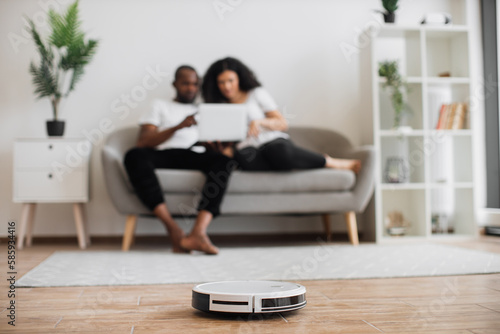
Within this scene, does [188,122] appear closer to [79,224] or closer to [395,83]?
[79,224]

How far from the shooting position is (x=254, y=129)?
288cm

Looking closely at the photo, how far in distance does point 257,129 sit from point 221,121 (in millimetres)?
217

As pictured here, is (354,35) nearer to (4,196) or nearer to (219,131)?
(219,131)

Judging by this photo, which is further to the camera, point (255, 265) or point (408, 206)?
point (408, 206)

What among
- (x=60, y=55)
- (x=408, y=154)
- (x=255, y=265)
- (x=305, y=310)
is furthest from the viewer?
(x=408, y=154)

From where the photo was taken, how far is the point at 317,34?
11.9 feet

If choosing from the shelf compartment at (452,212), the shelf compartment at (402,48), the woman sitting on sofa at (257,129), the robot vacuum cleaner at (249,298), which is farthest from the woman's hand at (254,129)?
the robot vacuum cleaner at (249,298)

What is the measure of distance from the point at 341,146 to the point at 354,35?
2.72 ft

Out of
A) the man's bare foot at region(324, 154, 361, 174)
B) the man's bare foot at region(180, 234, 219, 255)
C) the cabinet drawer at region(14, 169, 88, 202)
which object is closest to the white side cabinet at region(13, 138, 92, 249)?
the cabinet drawer at region(14, 169, 88, 202)

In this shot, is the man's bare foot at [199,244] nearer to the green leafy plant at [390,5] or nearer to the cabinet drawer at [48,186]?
the cabinet drawer at [48,186]

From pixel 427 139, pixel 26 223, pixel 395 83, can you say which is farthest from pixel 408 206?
pixel 26 223

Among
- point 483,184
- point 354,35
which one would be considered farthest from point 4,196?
point 483,184

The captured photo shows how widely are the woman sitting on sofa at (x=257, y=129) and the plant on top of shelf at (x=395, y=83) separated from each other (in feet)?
1.67

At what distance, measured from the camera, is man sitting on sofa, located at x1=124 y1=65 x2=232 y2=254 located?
2559 mm
